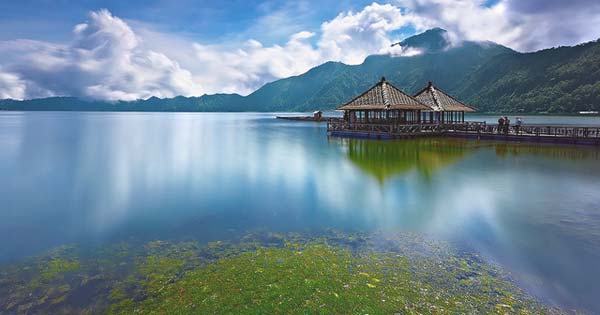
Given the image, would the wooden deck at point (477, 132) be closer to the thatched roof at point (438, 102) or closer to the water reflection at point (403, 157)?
the thatched roof at point (438, 102)

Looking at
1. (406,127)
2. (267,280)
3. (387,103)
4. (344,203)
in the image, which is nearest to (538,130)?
(406,127)

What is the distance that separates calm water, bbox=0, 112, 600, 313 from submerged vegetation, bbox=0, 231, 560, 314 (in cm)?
100

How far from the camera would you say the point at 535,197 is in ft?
45.2

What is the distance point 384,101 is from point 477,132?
1101 centimetres

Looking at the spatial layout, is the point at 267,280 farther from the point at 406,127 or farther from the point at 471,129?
the point at 471,129

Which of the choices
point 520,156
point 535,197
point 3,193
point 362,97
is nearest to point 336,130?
point 362,97

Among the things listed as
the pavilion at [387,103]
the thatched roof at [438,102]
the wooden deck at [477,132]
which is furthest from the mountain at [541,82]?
the pavilion at [387,103]

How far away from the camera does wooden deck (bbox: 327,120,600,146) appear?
29.7m

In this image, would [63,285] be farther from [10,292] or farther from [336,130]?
[336,130]

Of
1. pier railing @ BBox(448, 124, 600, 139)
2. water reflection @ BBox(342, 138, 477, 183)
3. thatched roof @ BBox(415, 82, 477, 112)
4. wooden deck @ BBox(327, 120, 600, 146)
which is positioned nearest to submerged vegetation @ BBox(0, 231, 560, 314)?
water reflection @ BBox(342, 138, 477, 183)

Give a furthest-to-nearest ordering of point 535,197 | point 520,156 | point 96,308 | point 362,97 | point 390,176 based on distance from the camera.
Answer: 1. point 362,97
2. point 520,156
3. point 390,176
4. point 535,197
5. point 96,308

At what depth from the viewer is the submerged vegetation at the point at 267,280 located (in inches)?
239

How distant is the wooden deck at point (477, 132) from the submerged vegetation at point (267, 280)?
29.5 meters

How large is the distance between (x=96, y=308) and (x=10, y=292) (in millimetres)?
2338
